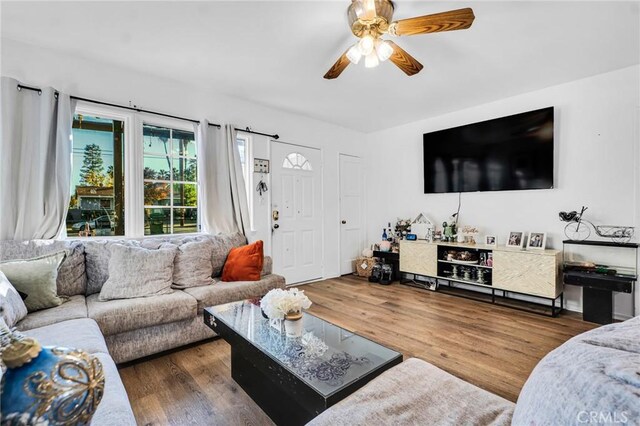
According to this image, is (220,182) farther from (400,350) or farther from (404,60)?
(400,350)

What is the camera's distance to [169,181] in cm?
322

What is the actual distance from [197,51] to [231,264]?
1.93m

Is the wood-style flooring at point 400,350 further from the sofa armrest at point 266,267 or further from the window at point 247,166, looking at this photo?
the window at point 247,166

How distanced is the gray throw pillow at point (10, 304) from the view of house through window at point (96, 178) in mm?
1030

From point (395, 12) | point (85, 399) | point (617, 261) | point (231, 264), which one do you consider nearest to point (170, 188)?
point (231, 264)

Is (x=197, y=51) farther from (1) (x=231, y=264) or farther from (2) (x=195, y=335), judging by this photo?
(2) (x=195, y=335)

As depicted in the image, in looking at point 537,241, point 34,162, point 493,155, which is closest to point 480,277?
point 537,241

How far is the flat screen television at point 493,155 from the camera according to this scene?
10.9ft

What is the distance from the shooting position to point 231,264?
9.45ft

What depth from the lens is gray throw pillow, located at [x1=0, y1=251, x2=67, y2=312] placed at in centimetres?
190

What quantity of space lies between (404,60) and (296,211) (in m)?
2.55

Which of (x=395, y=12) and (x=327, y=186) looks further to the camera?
(x=327, y=186)

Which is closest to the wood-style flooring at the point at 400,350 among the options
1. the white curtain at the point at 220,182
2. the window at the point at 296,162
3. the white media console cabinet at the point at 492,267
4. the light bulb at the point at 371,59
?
the white media console cabinet at the point at 492,267

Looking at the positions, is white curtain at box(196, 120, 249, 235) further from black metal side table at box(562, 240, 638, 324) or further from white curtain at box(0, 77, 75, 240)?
black metal side table at box(562, 240, 638, 324)
